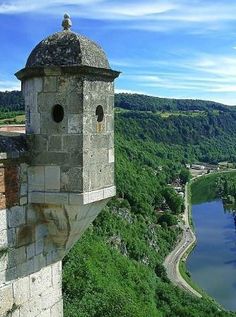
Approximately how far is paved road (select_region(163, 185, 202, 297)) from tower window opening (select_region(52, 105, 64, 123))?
53.9 meters

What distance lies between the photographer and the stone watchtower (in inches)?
282

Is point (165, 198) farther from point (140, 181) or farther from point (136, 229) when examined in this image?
point (136, 229)

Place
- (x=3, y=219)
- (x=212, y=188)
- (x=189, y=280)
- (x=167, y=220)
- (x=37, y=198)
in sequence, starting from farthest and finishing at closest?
(x=212, y=188) → (x=167, y=220) → (x=189, y=280) → (x=37, y=198) → (x=3, y=219)

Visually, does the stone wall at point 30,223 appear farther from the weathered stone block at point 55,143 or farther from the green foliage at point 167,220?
the green foliage at point 167,220

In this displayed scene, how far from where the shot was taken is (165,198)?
4154 inches

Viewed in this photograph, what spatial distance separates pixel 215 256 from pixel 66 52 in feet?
240

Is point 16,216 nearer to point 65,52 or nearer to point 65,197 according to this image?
point 65,197

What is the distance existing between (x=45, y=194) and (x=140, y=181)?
290 feet

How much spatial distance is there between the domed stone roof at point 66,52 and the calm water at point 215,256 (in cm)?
5436

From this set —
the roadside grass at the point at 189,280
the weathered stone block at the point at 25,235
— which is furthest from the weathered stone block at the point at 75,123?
the roadside grass at the point at 189,280

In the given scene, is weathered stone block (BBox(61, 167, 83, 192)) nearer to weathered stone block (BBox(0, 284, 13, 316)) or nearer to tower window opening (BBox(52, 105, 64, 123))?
tower window opening (BBox(52, 105, 64, 123))

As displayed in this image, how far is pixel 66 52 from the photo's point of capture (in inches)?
287

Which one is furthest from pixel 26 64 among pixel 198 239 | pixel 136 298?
pixel 198 239

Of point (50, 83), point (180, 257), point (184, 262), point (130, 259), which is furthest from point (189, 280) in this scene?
point (50, 83)
